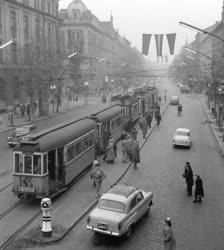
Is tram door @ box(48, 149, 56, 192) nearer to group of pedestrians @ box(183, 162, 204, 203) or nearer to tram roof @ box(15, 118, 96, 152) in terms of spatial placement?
tram roof @ box(15, 118, 96, 152)

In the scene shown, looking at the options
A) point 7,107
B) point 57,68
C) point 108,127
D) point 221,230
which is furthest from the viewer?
point 7,107

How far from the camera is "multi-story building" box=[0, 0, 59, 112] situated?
54125mm

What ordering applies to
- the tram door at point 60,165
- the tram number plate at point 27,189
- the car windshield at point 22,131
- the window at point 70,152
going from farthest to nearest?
the car windshield at point 22,131, the window at point 70,152, the tram door at point 60,165, the tram number plate at point 27,189

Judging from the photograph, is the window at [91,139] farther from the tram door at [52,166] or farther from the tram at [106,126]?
the tram door at [52,166]

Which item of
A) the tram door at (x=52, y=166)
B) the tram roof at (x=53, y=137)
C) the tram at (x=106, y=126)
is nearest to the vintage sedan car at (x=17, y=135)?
the tram at (x=106, y=126)

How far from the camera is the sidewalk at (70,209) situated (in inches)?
599

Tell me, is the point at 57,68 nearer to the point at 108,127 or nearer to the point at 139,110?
the point at 139,110

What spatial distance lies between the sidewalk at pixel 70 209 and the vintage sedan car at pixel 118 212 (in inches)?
52.2

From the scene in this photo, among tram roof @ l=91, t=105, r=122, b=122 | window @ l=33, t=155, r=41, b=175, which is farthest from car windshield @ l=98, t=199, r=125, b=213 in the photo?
tram roof @ l=91, t=105, r=122, b=122

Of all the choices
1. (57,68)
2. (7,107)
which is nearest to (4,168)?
(57,68)

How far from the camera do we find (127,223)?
50.6 ft

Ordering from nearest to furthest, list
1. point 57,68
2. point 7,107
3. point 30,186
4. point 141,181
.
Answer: point 30,186, point 141,181, point 57,68, point 7,107

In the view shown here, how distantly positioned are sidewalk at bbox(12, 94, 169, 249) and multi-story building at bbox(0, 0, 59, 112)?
30.3 metres

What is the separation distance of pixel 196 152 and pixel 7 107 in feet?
120
